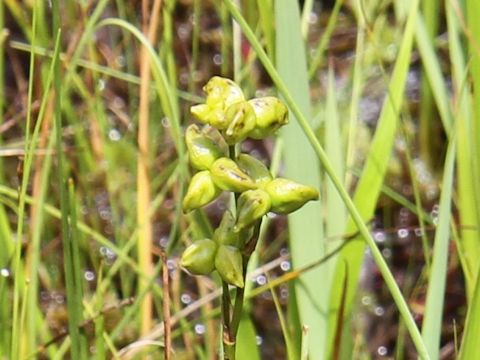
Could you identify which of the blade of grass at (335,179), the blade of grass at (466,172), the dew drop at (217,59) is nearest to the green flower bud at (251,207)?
the blade of grass at (335,179)

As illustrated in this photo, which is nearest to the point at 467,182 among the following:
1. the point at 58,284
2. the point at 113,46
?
the point at 58,284

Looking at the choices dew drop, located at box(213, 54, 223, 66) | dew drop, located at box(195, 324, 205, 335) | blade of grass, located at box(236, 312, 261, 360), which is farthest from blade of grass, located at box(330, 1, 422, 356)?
dew drop, located at box(213, 54, 223, 66)

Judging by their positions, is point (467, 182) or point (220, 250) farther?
point (467, 182)

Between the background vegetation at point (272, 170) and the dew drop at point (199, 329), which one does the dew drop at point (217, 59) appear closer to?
the background vegetation at point (272, 170)

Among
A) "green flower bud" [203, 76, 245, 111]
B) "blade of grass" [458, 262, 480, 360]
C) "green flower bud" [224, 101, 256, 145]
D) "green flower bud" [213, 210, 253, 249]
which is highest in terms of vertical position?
"green flower bud" [203, 76, 245, 111]

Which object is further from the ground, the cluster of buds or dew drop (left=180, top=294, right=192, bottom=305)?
the cluster of buds

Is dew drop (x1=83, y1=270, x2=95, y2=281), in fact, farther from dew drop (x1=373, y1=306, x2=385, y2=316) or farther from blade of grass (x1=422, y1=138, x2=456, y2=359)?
blade of grass (x1=422, y1=138, x2=456, y2=359)

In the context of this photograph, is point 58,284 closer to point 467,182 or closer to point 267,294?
point 267,294

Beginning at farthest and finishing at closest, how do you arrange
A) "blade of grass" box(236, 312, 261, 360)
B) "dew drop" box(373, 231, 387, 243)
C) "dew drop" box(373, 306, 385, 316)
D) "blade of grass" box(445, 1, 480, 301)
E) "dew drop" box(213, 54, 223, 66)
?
"dew drop" box(213, 54, 223, 66) → "dew drop" box(373, 231, 387, 243) → "dew drop" box(373, 306, 385, 316) → "blade of grass" box(445, 1, 480, 301) → "blade of grass" box(236, 312, 261, 360)
